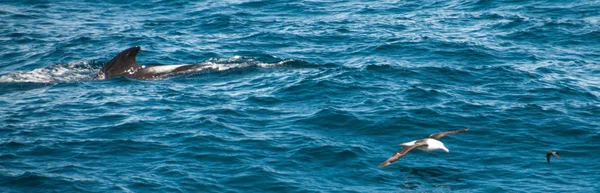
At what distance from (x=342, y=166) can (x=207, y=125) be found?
14.8ft

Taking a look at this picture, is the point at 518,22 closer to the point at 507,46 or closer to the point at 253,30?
the point at 507,46

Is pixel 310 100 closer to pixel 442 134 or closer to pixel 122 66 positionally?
pixel 442 134

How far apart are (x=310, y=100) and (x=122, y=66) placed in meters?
6.86

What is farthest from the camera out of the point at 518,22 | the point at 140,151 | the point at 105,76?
Answer: the point at 518,22

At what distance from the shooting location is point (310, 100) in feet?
78.3

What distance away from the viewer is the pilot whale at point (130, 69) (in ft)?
88.3

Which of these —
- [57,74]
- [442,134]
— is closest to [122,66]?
[57,74]

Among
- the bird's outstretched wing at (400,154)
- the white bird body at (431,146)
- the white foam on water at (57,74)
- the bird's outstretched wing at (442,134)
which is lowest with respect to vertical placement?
the bird's outstretched wing at (400,154)

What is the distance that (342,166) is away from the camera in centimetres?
1881

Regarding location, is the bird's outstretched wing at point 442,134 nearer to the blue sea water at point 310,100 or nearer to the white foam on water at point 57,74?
the blue sea water at point 310,100

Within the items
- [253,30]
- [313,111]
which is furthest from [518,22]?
[313,111]

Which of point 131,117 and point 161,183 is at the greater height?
point 131,117

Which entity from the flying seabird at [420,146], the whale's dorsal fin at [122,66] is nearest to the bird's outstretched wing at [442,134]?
the flying seabird at [420,146]

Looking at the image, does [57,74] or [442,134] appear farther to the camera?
[57,74]
